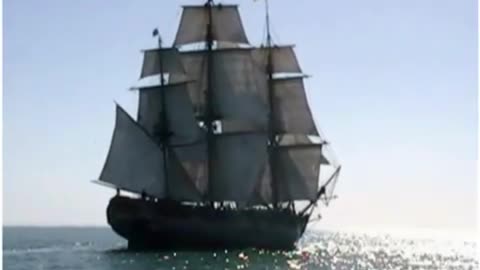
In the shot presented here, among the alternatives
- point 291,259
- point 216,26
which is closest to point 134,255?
point 291,259

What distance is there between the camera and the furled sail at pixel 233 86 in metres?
43.0

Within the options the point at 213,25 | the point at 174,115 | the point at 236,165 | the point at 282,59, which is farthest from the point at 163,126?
the point at 282,59

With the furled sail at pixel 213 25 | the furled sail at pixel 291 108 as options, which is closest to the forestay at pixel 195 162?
the furled sail at pixel 291 108

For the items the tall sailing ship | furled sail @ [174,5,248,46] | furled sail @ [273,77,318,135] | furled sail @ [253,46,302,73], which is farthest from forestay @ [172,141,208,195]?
furled sail @ [253,46,302,73]

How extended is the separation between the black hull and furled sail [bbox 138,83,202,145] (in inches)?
130

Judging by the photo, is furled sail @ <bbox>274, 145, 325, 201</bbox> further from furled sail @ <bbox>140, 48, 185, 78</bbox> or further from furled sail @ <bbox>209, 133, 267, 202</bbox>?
furled sail @ <bbox>140, 48, 185, 78</bbox>

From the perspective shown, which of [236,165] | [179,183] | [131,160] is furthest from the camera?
[236,165]

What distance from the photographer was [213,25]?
45281mm

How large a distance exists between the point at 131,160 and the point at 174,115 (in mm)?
3355

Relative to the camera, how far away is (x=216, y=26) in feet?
149

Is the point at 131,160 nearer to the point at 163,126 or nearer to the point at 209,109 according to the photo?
the point at 163,126

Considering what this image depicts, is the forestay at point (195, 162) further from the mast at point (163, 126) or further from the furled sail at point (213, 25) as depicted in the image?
the furled sail at point (213, 25)

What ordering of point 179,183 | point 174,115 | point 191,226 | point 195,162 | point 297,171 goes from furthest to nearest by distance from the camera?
point 297,171 → point 195,162 → point 174,115 → point 191,226 → point 179,183

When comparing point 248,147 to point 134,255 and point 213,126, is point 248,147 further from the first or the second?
point 134,255
